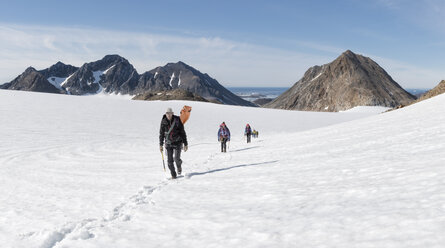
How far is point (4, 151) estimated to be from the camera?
16406 mm

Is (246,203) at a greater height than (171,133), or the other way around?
(171,133)

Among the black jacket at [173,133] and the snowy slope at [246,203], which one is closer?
the snowy slope at [246,203]

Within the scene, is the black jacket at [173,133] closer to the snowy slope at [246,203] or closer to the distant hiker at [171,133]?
the distant hiker at [171,133]

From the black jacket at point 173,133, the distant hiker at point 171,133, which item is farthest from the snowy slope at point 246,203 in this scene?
the black jacket at point 173,133

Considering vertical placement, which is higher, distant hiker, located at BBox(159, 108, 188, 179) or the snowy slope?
distant hiker, located at BBox(159, 108, 188, 179)

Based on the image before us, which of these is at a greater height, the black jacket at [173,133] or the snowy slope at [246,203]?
the black jacket at [173,133]

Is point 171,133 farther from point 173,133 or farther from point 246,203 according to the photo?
point 246,203

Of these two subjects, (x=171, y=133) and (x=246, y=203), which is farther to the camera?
(x=171, y=133)

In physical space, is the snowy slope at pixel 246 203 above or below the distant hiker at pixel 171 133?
below

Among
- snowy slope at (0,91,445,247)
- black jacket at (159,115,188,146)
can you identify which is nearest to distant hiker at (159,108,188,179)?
black jacket at (159,115,188,146)

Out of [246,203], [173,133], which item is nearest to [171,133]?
[173,133]

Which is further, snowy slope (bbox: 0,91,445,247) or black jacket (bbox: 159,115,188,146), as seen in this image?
black jacket (bbox: 159,115,188,146)

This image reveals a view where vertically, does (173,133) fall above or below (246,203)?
above

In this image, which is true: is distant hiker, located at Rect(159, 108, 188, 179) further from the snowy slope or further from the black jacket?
the snowy slope
